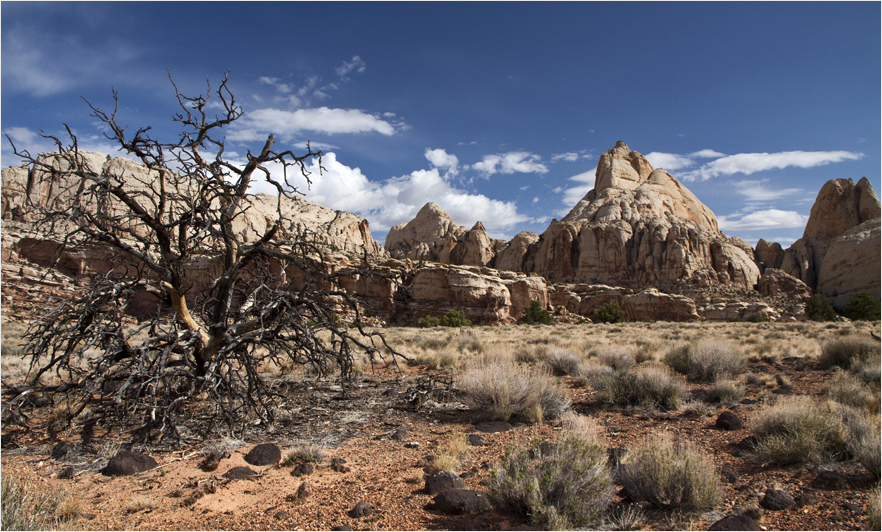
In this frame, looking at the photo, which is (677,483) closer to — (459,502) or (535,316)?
(459,502)

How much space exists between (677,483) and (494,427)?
307 centimetres

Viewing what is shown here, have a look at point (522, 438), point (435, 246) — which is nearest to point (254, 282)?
point (522, 438)

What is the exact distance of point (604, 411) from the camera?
766 cm

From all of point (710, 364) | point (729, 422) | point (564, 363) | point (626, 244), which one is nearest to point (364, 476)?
point (729, 422)

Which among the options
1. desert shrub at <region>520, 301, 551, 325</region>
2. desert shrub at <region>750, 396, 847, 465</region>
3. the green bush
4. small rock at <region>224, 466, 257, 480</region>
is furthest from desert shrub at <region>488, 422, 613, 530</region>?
desert shrub at <region>520, 301, 551, 325</region>

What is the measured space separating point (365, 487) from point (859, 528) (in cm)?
427

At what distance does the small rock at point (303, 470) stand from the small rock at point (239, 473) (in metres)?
0.45

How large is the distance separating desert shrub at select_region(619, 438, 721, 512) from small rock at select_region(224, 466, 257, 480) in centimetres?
402

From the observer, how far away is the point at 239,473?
4.92 metres

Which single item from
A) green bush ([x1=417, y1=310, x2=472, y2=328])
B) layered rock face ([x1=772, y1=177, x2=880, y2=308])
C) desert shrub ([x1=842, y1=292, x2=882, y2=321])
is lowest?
green bush ([x1=417, y1=310, x2=472, y2=328])

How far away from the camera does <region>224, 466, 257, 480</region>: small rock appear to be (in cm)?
486

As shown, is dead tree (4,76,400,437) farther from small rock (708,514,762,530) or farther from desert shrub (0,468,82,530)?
small rock (708,514,762,530)

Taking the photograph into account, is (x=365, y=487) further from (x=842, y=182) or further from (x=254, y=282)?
(x=842, y=182)

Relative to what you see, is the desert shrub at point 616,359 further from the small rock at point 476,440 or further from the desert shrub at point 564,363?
the small rock at point 476,440
